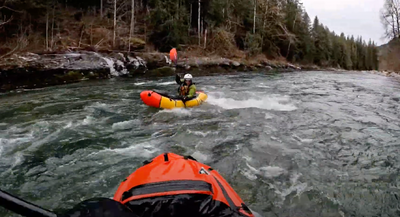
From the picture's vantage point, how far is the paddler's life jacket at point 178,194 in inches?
91.9

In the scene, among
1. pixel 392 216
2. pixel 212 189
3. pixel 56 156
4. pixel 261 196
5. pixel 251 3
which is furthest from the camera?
A: pixel 251 3

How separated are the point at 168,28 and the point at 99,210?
841 inches

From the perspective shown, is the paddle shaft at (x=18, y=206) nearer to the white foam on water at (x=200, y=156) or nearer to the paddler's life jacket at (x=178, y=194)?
the paddler's life jacket at (x=178, y=194)

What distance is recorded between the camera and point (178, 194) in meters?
2.40

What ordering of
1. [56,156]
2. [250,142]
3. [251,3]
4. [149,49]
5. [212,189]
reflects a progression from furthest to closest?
[251,3]
[149,49]
[250,142]
[56,156]
[212,189]

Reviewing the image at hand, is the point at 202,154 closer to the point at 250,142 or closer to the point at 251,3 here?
the point at 250,142

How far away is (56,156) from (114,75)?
11818 mm

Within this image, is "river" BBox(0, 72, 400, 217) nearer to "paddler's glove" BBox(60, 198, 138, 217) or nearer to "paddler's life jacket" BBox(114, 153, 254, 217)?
"paddler's life jacket" BBox(114, 153, 254, 217)

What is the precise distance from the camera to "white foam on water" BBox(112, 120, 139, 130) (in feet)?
21.7

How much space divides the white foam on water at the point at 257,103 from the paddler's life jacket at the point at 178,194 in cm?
609

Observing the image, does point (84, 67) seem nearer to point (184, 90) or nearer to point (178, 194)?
point (184, 90)

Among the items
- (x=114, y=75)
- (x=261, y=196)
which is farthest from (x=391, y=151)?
(x=114, y=75)

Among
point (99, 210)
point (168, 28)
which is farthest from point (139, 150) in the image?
point (168, 28)

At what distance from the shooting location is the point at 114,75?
16.2 metres
